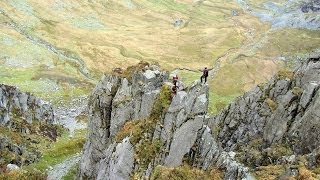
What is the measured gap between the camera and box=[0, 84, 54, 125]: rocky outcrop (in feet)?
298

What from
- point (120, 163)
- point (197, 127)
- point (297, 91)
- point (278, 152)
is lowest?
point (120, 163)

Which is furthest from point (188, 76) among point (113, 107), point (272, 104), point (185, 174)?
point (185, 174)

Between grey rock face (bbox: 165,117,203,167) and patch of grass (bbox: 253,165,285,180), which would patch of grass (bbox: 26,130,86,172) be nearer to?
grey rock face (bbox: 165,117,203,167)

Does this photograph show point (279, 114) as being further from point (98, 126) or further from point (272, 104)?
point (98, 126)

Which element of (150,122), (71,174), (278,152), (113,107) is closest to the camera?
(278,152)

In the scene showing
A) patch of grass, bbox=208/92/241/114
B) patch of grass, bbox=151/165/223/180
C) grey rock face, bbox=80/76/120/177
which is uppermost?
patch of grass, bbox=151/165/223/180

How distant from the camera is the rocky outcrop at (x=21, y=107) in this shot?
90.8 meters

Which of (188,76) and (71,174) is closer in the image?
(71,174)

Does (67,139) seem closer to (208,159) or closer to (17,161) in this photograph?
(17,161)

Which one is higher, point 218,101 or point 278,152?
point 278,152

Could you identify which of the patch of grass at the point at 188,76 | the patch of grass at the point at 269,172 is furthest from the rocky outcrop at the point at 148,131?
the patch of grass at the point at 188,76

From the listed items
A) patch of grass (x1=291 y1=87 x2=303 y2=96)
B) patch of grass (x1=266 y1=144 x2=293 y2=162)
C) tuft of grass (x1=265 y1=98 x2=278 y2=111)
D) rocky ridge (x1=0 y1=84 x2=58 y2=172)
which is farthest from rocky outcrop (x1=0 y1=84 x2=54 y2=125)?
patch of grass (x1=266 y1=144 x2=293 y2=162)

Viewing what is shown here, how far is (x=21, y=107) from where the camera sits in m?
96.1

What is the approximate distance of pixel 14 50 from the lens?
172 meters
